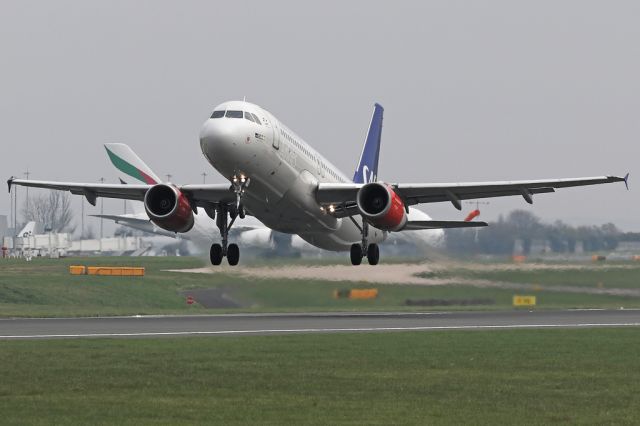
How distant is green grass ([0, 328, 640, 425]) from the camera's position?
21750 mm

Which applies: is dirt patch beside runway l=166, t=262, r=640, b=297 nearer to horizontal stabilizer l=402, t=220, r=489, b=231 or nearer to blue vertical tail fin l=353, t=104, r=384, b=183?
horizontal stabilizer l=402, t=220, r=489, b=231

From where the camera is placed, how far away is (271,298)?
5234 centimetres

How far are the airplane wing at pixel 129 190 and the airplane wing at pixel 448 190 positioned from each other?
3.94 meters

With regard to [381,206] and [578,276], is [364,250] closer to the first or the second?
[381,206]

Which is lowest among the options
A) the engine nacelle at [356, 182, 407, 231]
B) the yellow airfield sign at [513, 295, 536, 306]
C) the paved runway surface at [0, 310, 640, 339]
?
the paved runway surface at [0, 310, 640, 339]

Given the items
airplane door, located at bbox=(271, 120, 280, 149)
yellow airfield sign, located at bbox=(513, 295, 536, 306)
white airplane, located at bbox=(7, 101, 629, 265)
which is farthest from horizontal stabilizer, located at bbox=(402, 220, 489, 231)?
airplane door, located at bbox=(271, 120, 280, 149)

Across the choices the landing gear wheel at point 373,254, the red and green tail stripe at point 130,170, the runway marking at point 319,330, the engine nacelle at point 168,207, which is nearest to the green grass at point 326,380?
the runway marking at point 319,330

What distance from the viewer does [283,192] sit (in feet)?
146

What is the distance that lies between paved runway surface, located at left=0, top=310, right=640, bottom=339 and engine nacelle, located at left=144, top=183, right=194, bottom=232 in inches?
154

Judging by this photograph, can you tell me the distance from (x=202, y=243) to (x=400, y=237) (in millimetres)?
10477

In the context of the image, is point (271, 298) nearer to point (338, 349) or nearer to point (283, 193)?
point (283, 193)

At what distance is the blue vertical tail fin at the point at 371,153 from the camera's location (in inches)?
2431

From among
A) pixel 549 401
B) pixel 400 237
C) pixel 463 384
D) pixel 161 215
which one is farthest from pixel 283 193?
pixel 549 401

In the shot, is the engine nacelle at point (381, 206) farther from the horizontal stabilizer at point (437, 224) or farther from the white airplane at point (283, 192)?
the horizontal stabilizer at point (437, 224)
